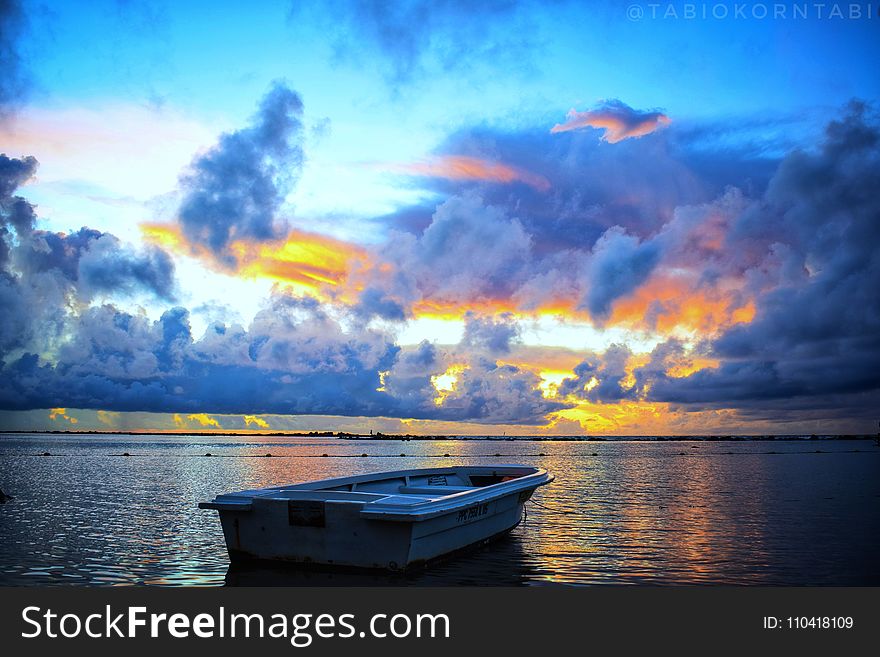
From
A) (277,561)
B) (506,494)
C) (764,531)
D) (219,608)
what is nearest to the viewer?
(219,608)

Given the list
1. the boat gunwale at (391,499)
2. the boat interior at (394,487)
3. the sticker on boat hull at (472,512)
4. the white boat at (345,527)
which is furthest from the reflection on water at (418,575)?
the boat interior at (394,487)

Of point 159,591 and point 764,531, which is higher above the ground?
point 159,591

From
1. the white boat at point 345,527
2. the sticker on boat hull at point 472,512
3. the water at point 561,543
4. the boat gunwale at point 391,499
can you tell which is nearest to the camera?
the boat gunwale at point 391,499

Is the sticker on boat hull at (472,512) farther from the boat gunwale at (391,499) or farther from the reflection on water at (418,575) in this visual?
the reflection on water at (418,575)

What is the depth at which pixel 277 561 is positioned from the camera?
15.8 meters

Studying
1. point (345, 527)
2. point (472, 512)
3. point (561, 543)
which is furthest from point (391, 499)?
point (561, 543)

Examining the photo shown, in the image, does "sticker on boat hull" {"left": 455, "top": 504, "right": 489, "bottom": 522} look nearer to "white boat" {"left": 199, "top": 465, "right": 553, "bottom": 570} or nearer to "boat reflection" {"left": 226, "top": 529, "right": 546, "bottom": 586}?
"white boat" {"left": 199, "top": 465, "right": 553, "bottom": 570}

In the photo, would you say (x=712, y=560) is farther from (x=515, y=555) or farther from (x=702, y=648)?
(x=702, y=648)

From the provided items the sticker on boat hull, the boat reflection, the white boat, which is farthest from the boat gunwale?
the boat reflection

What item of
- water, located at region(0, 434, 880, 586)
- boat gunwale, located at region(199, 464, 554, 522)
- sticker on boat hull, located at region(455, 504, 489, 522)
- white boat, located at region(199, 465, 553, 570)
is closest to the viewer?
boat gunwale, located at region(199, 464, 554, 522)

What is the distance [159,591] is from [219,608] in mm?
2154

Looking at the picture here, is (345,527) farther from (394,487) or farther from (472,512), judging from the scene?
(394,487)

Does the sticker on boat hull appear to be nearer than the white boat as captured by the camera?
No

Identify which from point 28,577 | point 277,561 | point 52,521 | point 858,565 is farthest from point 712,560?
point 52,521
